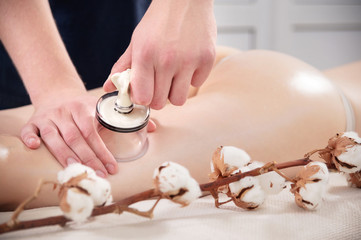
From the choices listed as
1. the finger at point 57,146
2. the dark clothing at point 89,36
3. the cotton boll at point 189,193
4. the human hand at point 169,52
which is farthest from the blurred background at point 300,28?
the cotton boll at point 189,193

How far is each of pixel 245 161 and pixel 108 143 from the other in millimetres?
188

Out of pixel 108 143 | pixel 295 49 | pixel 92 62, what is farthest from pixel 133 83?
pixel 295 49

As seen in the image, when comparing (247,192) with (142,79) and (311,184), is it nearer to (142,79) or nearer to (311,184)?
(311,184)

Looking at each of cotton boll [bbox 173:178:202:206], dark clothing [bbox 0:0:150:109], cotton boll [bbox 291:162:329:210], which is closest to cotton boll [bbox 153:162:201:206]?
cotton boll [bbox 173:178:202:206]

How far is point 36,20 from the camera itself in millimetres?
628

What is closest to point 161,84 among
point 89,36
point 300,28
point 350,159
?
point 350,159

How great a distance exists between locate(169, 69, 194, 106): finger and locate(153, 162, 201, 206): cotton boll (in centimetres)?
18

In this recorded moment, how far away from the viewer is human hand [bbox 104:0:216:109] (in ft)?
1.49

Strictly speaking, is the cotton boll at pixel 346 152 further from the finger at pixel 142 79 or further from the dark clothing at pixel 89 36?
the dark clothing at pixel 89 36

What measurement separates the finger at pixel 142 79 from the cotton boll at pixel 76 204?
0.17 metres

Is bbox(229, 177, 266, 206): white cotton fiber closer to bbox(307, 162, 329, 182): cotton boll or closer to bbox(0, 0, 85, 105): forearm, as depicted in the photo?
bbox(307, 162, 329, 182): cotton boll

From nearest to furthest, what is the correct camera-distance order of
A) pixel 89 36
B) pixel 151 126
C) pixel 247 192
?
1. pixel 247 192
2. pixel 151 126
3. pixel 89 36

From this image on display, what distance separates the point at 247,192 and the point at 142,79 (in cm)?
18

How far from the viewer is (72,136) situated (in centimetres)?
48
